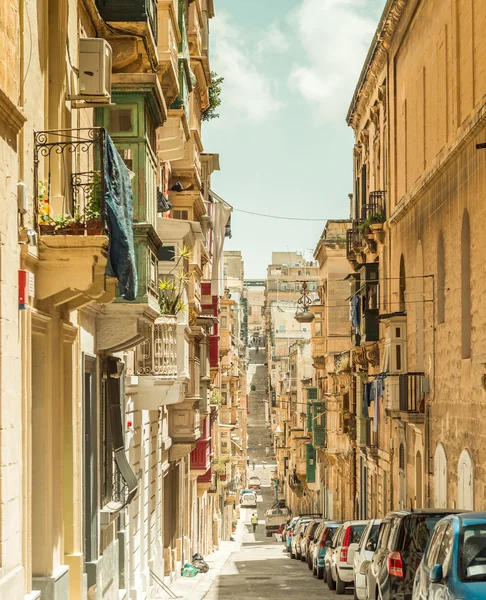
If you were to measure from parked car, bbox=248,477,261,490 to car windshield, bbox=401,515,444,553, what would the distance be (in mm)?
112724

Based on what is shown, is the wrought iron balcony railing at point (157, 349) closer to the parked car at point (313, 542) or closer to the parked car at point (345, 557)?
the parked car at point (345, 557)

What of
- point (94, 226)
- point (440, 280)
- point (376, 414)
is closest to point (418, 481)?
point (376, 414)

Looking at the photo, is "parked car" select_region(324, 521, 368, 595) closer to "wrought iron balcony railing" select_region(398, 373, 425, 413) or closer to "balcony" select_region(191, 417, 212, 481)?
"wrought iron balcony railing" select_region(398, 373, 425, 413)

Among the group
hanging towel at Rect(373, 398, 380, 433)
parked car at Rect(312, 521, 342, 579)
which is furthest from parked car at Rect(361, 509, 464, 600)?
hanging towel at Rect(373, 398, 380, 433)

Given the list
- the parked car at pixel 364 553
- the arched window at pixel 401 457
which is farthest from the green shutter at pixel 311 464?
the parked car at pixel 364 553

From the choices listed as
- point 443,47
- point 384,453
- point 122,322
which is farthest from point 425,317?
point 122,322

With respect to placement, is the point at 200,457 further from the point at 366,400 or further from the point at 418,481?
the point at 418,481

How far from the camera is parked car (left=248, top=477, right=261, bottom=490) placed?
417 ft

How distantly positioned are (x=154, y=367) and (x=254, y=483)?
110722 millimetres

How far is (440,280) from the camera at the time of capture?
2678 centimetres

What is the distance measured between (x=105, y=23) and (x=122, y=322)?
368 cm

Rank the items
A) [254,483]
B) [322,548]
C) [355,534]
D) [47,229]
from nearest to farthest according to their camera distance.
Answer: [47,229] < [355,534] < [322,548] < [254,483]

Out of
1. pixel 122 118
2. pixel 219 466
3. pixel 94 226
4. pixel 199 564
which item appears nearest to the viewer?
pixel 94 226

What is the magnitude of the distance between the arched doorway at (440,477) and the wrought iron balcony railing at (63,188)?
50.3 feet
